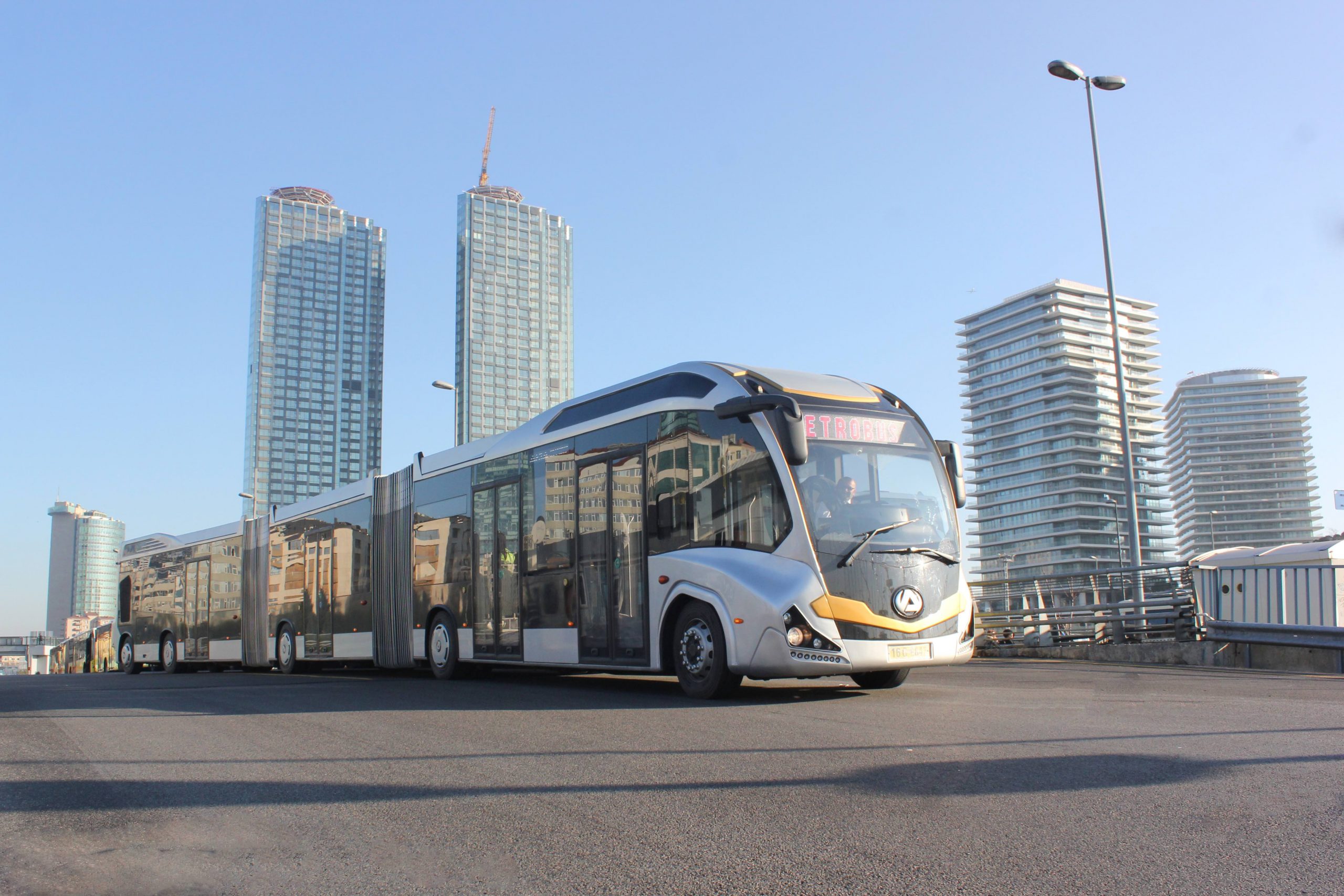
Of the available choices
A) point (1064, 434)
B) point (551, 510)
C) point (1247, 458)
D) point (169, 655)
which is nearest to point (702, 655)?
point (551, 510)

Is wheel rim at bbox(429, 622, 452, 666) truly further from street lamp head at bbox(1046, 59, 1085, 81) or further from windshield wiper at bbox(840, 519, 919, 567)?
street lamp head at bbox(1046, 59, 1085, 81)

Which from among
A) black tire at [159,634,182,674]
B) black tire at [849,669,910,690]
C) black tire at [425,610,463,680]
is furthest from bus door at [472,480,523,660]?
black tire at [159,634,182,674]

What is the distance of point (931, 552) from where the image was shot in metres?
9.88

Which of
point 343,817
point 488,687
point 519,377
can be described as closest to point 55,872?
point 343,817

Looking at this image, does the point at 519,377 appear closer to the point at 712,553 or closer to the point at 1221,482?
the point at 1221,482

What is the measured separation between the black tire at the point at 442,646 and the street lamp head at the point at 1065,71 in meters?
15.5

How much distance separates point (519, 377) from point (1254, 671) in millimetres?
159804

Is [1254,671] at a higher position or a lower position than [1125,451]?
lower

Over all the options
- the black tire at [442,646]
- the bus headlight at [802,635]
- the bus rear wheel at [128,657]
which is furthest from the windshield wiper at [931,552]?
the bus rear wheel at [128,657]

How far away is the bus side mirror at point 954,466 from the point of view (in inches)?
427

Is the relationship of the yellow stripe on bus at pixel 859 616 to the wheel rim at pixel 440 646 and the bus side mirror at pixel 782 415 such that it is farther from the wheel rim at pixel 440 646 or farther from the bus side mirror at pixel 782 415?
the wheel rim at pixel 440 646

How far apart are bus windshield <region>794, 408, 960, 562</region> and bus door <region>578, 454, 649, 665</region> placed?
213 centimetres

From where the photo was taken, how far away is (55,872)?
406cm

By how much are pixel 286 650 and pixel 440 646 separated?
7078 mm
